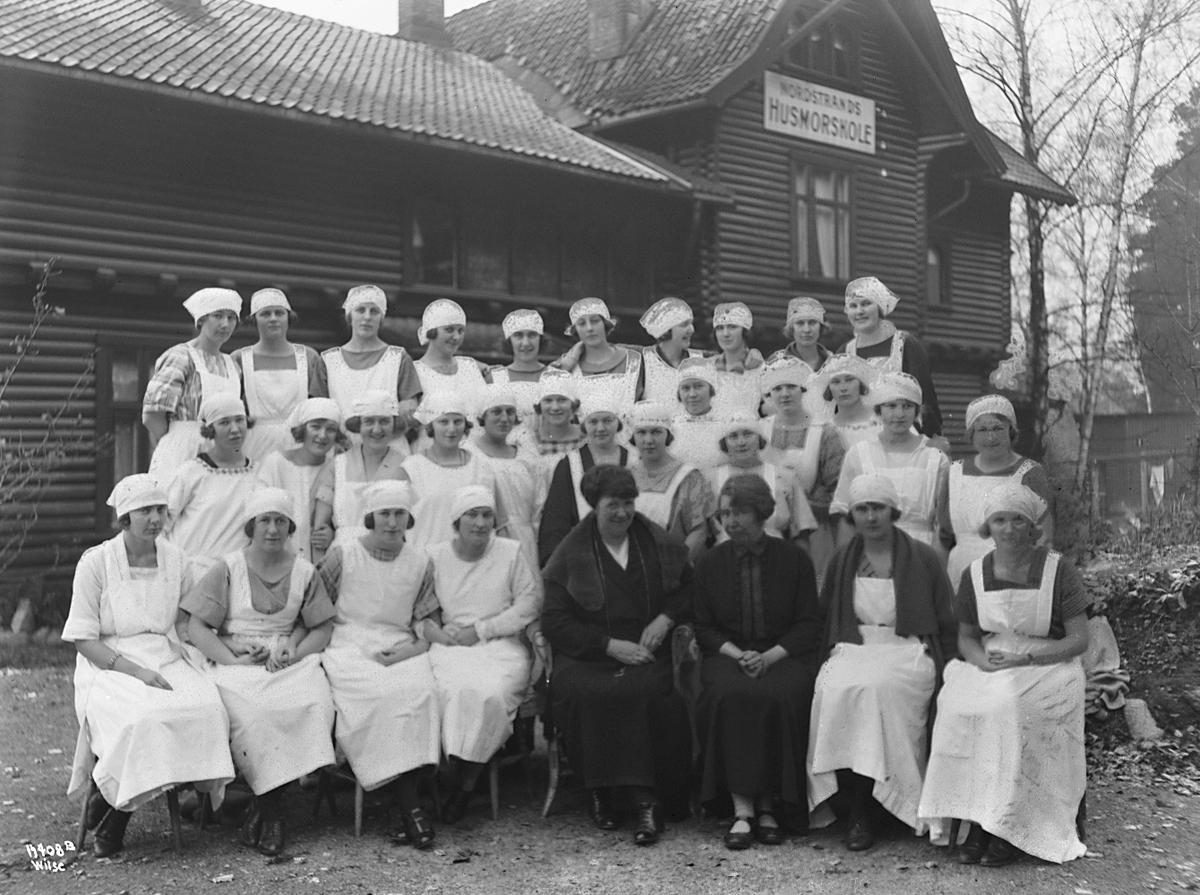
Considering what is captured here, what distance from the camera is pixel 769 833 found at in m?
5.09

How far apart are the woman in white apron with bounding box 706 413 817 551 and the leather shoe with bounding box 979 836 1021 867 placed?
69.8 inches

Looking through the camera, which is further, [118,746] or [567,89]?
[567,89]

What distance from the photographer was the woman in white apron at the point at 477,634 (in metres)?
5.42

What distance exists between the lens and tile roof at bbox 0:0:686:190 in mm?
10492

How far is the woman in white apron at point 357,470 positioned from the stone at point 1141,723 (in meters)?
3.83

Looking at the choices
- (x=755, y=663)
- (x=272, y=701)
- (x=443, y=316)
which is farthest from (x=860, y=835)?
(x=443, y=316)

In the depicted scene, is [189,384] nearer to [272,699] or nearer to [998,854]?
[272,699]

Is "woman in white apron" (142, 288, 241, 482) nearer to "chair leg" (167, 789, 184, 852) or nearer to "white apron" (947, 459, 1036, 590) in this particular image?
"chair leg" (167, 789, 184, 852)

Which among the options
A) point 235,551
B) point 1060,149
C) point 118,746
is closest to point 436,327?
point 235,551

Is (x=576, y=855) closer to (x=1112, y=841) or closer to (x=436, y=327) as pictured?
(x=1112, y=841)

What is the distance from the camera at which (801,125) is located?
1684cm

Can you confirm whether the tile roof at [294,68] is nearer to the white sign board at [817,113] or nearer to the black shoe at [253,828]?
the white sign board at [817,113]

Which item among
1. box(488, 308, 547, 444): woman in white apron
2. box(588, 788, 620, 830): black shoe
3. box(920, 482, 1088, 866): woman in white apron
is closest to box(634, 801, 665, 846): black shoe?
box(588, 788, 620, 830): black shoe

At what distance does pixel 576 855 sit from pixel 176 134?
27.9ft
